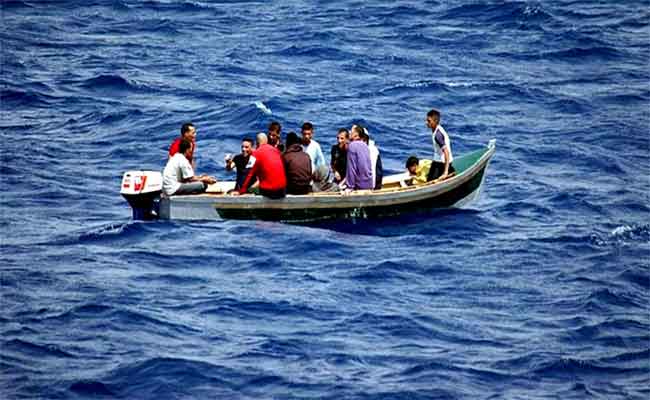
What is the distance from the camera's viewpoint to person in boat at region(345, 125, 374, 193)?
2311cm

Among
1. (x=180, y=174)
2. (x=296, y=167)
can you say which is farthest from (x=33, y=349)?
(x=296, y=167)

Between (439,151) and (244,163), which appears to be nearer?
(244,163)

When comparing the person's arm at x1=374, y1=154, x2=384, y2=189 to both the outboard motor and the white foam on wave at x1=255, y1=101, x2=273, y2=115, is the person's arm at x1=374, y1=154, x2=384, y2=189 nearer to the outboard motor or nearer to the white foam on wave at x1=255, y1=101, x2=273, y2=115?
the outboard motor

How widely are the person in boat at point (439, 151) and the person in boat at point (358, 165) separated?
1.28m

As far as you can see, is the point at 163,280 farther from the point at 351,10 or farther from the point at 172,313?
the point at 351,10

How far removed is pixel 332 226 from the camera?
76.2 feet

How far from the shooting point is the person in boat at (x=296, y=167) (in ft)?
75.6

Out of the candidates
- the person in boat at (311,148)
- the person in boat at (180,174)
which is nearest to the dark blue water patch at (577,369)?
the person in boat at (311,148)

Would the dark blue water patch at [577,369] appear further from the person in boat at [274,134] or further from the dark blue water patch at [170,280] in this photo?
the person in boat at [274,134]

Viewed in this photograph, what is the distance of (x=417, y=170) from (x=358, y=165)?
1603mm

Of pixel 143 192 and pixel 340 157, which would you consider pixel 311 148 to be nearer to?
pixel 340 157

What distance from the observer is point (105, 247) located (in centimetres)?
2202

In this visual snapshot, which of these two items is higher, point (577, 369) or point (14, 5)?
point (14, 5)

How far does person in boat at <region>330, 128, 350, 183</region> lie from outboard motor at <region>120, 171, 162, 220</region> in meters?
3.13
